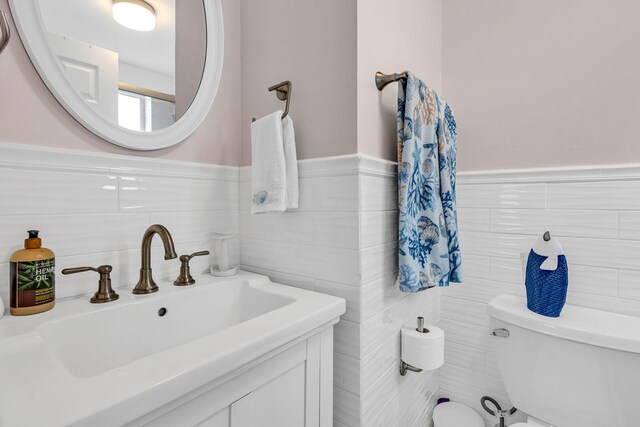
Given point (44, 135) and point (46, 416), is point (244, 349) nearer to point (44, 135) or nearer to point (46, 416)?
point (46, 416)

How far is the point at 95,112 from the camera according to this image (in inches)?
31.8

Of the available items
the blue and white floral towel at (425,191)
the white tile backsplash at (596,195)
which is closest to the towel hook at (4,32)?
the blue and white floral towel at (425,191)

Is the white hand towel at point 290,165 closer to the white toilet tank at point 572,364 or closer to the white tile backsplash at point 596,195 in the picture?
the white toilet tank at point 572,364

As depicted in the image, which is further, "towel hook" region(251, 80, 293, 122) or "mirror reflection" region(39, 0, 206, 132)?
"towel hook" region(251, 80, 293, 122)

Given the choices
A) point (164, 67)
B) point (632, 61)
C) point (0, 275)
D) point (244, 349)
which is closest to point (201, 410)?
point (244, 349)

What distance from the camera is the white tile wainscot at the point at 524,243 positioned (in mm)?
998

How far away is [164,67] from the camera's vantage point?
3.21ft

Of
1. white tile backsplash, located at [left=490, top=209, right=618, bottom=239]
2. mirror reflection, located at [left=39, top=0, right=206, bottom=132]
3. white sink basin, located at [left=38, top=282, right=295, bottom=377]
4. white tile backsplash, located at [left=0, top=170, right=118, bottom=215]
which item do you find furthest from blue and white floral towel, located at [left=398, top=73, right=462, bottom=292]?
white tile backsplash, located at [left=0, top=170, right=118, bottom=215]

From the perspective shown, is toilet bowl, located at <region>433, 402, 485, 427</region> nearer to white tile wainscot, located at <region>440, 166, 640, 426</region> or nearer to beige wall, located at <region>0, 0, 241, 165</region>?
white tile wainscot, located at <region>440, 166, 640, 426</region>

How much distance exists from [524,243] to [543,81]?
611mm

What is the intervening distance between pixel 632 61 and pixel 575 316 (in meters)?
0.86

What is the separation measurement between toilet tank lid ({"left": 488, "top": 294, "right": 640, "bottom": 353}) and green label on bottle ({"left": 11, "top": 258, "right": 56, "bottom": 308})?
49.9 inches

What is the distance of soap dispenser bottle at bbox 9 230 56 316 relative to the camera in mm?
657

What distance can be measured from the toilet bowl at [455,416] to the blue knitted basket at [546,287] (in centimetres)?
56
